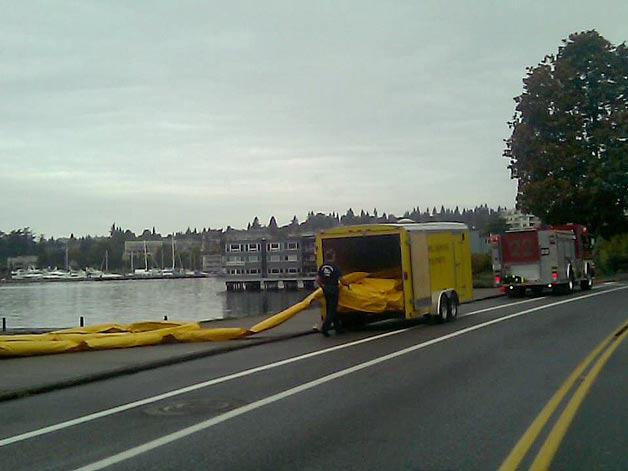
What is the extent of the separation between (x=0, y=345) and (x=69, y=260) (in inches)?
3956

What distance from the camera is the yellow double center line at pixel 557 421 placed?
7.38 m

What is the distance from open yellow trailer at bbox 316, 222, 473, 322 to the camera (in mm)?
21094

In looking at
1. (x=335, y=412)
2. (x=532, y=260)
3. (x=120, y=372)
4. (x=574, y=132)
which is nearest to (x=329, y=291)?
(x=120, y=372)

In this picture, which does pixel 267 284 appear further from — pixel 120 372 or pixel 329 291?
pixel 120 372

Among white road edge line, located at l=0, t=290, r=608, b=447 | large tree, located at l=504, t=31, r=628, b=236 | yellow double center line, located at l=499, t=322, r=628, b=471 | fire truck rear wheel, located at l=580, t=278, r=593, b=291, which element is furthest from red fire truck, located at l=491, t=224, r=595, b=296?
yellow double center line, located at l=499, t=322, r=628, b=471

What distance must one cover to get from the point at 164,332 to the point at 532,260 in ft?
67.9

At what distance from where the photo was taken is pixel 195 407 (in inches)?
410

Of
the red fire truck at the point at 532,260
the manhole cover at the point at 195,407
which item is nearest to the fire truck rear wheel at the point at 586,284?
the red fire truck at the point at 532,260

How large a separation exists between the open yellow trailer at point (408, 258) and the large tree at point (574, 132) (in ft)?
89.2

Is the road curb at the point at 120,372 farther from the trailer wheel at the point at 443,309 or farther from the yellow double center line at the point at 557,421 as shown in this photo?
the yellow double center line at the point at 557,421

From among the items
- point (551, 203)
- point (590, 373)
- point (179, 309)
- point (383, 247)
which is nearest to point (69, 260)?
point (179, 309)

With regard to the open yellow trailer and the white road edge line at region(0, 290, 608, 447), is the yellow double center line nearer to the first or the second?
the white road edge line at region(0, 290, 608, 447)

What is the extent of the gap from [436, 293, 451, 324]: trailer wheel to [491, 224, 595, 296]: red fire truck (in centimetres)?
1264

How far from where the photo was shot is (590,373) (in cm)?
1255
